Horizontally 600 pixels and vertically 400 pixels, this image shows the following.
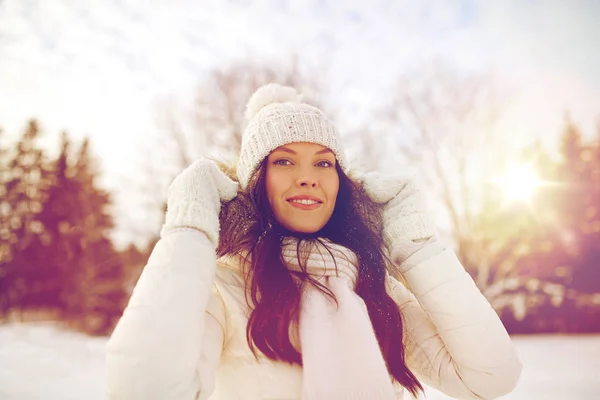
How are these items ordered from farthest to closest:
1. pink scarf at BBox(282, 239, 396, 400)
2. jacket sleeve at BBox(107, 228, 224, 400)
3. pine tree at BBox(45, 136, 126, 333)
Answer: pine tree at BBox(45, 136, 126, 333) < pink scarf at BBox(282, 239, 396, 400) < jacket sleeve at BBox(107, 228, 224, 400)

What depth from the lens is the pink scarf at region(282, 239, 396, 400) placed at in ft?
4.60

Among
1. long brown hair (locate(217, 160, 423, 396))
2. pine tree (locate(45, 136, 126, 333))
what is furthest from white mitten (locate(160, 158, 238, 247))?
pine tree (locate(45, 136, 126, 333))

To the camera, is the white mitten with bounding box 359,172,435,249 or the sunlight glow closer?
the white mitten with bounding box 359,172,435,249

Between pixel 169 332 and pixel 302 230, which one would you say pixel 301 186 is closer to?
pixel 302 230

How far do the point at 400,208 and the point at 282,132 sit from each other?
0.65 metres

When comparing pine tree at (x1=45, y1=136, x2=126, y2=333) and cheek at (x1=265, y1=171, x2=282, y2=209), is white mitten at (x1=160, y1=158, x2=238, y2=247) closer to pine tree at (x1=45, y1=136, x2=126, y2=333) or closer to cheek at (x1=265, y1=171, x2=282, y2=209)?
cheek at (x1=265, y1=171, x2=282, y2=209)

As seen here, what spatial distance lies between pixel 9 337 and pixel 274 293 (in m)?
11.2

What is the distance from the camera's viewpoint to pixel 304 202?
1.84 metres

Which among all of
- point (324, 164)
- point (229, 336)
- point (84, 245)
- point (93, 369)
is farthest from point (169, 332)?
point (84, 245)

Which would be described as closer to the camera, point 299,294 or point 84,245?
point 299,294

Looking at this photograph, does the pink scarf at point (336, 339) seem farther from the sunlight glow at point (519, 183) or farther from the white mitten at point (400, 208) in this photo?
the sunlight glow at point (519, 183)

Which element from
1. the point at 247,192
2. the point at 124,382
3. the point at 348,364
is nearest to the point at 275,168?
the point at 247,192

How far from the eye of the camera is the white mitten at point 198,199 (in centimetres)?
145

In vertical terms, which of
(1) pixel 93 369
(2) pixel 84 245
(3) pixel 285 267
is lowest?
(1) pixel 93 369
